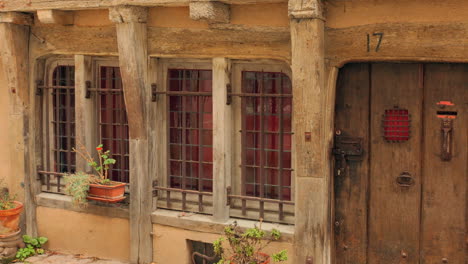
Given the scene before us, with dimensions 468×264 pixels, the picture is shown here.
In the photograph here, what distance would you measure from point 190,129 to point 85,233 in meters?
2.03

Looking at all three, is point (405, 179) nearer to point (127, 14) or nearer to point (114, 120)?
point (127, 14)

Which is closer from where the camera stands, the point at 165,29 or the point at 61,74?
the point at 165,29

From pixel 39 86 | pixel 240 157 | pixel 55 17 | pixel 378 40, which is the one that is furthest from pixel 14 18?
pixel 378 40

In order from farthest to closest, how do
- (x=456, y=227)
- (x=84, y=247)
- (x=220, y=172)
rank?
(x=84, y=247)
(x=220, y=172)
(x=456, y=227)

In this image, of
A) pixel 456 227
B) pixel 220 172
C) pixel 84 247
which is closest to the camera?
pixel 456 227

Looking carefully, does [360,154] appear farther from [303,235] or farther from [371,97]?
[303,235]

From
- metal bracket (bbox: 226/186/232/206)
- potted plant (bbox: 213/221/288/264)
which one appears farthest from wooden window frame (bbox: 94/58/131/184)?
potted plant (bbox: 213/221/288/264)

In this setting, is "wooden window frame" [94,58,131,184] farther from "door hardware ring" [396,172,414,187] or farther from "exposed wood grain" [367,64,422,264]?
"door hardware ring" [396,172,414,187]

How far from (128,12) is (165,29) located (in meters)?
0.47

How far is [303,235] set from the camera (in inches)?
265

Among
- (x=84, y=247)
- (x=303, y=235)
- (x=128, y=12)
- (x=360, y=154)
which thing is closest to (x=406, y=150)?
(x=360, y=154)

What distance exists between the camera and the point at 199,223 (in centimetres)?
746

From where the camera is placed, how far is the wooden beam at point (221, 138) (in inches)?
287

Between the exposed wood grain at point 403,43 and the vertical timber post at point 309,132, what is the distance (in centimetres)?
20
